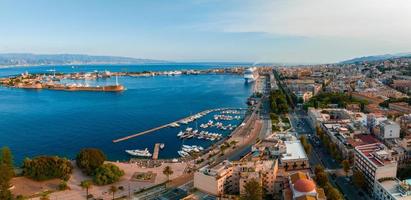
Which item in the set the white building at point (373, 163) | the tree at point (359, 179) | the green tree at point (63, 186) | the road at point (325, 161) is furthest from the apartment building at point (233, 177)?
the green tree at point (63, 186)

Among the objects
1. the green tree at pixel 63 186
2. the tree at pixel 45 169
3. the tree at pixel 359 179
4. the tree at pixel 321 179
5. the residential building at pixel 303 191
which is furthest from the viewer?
the tree at pixel 45 169

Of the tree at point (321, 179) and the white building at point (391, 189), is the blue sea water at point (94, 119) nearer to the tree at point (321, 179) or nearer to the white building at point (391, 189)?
the tree at point (321, 179)

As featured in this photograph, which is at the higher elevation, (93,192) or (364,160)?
(364,160)

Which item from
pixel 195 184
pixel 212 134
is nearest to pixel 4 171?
pixel 195 184

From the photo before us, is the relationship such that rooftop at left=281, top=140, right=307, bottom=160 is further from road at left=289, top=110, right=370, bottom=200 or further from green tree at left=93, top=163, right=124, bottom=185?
green tree at left=93, top=163, right=124, bottom=185

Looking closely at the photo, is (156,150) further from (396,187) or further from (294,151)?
(396,187)

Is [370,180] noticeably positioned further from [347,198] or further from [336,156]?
[336,156]

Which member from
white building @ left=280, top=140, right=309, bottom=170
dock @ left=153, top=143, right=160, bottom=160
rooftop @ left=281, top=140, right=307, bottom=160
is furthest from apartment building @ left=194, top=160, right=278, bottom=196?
dock @ left=153, top=143, right=160, bottom=160
